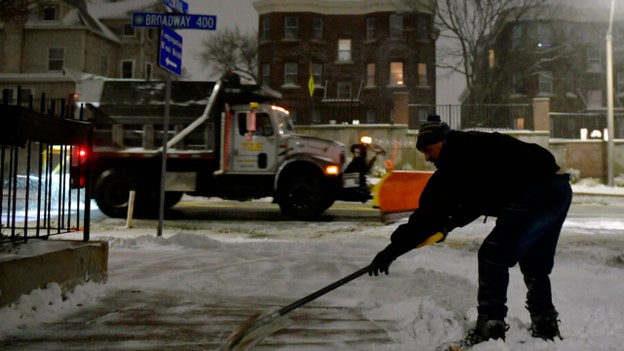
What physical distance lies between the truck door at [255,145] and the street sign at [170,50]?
13.6ft

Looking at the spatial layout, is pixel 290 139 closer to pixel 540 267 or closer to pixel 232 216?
pixel 232 216

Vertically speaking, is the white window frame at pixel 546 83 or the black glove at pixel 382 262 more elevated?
the white window frame at pixel 546 83

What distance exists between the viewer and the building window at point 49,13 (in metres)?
33.0

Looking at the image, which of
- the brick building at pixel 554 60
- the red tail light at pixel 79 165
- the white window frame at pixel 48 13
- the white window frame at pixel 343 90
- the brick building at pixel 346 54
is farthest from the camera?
the white window frame at pixel 343 90

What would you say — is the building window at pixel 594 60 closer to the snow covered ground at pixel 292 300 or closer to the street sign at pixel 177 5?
the snow covered ground at pixel 292 300

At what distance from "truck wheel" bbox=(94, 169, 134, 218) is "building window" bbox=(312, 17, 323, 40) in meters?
26.3

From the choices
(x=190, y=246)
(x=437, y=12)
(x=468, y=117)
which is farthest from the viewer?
(x=437, y=12)

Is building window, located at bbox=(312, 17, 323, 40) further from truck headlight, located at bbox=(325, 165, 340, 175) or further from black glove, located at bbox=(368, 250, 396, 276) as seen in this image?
black glove, located at bbox=(368, 250, 396, 276)

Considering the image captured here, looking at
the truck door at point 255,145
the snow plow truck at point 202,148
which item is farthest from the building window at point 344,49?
the truck door at point 255,145

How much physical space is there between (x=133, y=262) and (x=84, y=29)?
1222 inches

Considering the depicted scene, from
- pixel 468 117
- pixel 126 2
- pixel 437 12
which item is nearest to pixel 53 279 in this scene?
pixel 468 117

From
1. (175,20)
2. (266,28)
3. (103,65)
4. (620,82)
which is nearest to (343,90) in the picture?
(266,28)

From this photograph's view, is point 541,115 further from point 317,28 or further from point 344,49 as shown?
point 317,28

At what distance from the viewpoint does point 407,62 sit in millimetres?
35094
